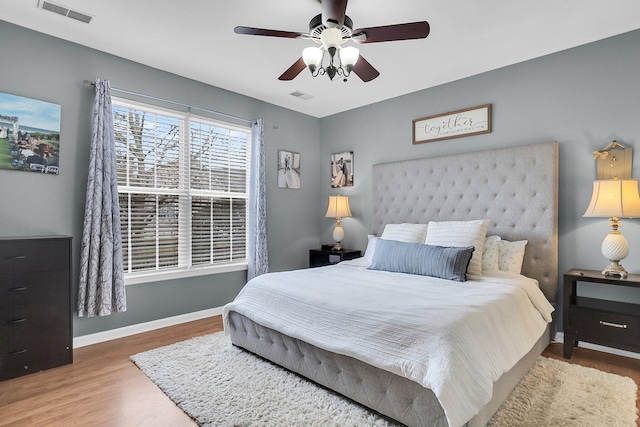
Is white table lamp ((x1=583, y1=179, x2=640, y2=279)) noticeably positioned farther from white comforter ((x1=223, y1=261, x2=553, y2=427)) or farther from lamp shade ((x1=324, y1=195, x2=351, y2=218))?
lamp shade ((x1=324, y1=195, x2=351, y2=218))

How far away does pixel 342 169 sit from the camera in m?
5.06

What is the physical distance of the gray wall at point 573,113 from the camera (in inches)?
114

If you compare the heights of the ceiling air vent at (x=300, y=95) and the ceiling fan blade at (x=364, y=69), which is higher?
the ceiling air vent at (x=300, y=95)

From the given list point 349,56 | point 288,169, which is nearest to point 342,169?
point 288,169

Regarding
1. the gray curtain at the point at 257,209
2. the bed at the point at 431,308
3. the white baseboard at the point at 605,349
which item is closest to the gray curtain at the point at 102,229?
the bed at the point at 431,308

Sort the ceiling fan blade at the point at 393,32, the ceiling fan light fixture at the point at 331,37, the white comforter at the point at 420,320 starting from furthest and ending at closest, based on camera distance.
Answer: the ceiling fan light fixture at the point at 331,37 < the ceiling fan blade at the point at 393,32 < the white comforter at the point at 420,320

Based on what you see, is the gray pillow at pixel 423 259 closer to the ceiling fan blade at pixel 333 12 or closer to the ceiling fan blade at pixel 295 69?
the ceiling fan blade at pixel 295 69

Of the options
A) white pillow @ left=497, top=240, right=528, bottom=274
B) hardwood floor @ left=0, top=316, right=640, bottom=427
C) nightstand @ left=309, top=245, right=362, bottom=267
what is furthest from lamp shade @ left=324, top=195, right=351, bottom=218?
A: hardwood floor @ left=0, top=316, right=640, bottom=427

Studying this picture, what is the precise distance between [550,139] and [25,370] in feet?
15.6

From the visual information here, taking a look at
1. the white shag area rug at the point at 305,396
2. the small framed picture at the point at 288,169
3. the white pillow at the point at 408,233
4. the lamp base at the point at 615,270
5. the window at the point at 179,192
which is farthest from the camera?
the small framed picture at the point at 288,169

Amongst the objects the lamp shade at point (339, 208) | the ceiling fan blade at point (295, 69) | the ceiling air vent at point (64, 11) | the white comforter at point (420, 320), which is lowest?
the white comforter at point (420, 320)

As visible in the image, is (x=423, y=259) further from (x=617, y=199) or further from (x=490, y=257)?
(x=617, y=199)

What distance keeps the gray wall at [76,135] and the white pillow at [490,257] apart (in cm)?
279

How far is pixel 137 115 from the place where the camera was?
353 cm
